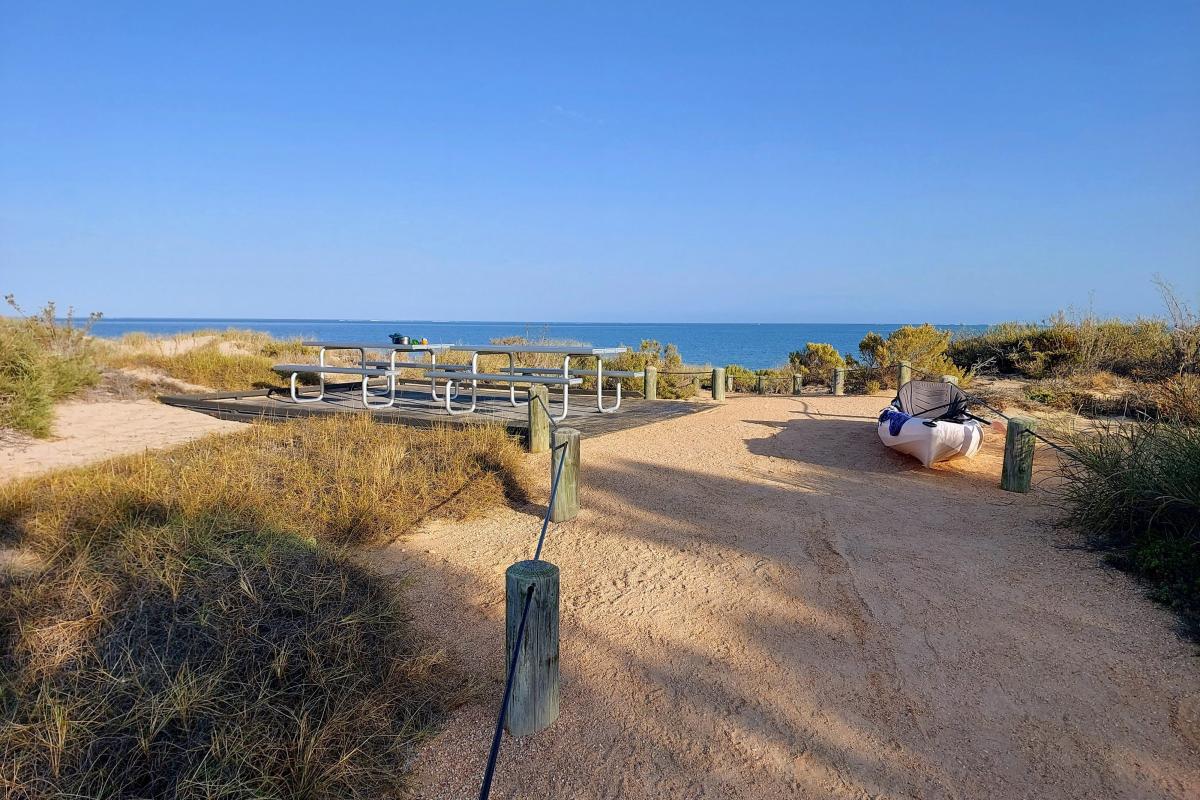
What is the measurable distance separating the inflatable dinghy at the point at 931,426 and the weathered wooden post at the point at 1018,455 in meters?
0.72

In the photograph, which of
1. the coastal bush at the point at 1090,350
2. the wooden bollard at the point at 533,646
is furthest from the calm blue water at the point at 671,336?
the wooden bollard at the point at 533,646

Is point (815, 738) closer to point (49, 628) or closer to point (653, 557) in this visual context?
point (653, 557)

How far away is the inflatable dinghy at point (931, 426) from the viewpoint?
657 cm

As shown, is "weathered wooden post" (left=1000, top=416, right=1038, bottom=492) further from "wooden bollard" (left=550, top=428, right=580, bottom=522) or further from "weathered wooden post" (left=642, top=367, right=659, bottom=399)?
"weathered wooden post" (left=642, top=367, right=659, bottom=399)

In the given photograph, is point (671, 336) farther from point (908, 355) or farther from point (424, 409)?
point (424, 409)

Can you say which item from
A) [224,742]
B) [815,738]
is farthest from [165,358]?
[815,738]

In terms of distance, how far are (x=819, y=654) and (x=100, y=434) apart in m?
8.10

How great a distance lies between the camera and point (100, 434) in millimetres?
7648

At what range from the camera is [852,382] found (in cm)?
1465

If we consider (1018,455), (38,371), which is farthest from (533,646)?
(38,371)

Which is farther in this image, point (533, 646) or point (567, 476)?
point (567, 476)

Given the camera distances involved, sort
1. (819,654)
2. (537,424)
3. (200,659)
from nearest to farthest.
Result: 1. (200,659)
2. (819,654)
3. (537,424)

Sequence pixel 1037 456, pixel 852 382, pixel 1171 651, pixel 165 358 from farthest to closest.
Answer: pixel 852 382, pixel 165 358, pixel 1037 456, pixel 1171 651

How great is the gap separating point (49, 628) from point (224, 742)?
1058 millimetres
